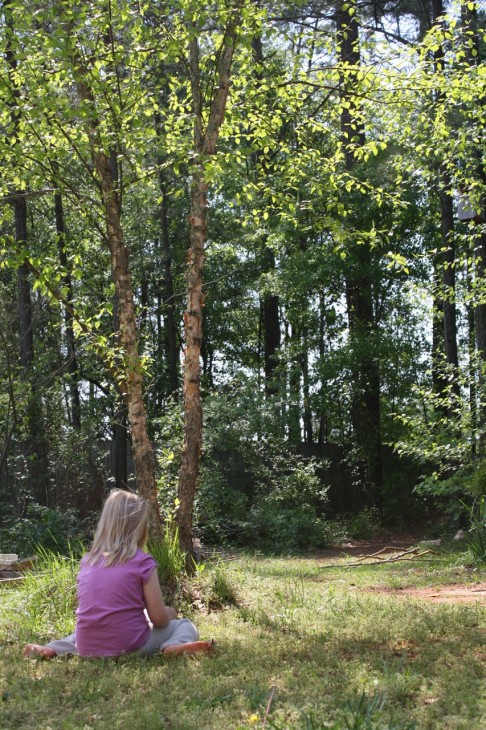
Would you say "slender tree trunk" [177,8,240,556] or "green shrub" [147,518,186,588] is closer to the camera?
"green shrub" [147,518,186,588]

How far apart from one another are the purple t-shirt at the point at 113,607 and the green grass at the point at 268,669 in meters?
0.11

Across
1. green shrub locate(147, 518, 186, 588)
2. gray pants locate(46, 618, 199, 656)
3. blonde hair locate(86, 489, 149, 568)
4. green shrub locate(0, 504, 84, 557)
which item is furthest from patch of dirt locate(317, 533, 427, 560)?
blonde hair locate(86, 489, 149, 568)

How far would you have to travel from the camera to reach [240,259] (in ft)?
79.2

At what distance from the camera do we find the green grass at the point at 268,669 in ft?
11.9

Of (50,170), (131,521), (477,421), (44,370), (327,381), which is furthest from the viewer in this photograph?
(327,381)

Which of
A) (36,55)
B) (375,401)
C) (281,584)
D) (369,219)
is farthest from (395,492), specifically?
(36,55)

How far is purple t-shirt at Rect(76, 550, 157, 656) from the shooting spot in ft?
15.0

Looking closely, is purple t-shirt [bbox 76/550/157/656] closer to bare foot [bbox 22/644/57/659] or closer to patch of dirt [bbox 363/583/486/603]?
bare foot [bbox 22/644/57/659]

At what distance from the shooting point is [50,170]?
711 cm

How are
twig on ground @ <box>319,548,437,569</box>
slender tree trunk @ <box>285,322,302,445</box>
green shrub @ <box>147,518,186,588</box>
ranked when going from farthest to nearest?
slender tree trunk @ <box>285,322,302,445</box> < twig on ground @ <box>319,548,437,569</box> < green shrub @ <box>147,518,186,588</box>

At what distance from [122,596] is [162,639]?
16.9 inches

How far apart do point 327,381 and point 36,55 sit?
13.3 metres

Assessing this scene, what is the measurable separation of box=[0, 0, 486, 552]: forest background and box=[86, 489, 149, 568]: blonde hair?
2003 millimetres

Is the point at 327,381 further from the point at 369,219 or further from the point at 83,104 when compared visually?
the point at 83,104
